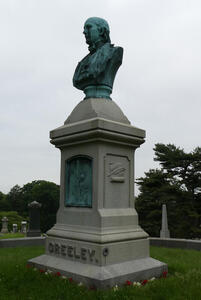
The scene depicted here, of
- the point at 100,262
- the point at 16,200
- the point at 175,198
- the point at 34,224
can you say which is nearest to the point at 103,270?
the point at 100,262

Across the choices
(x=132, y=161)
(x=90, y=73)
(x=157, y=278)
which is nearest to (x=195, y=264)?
(x=157, y=278)

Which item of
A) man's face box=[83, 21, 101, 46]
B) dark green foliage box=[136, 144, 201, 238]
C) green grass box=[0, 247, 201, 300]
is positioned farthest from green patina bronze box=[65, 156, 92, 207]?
dark green foliage box=[136, 144, 201, 238]

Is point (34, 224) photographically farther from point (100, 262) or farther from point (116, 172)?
point (100, 262)

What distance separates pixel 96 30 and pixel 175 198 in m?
22.9

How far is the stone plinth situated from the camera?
17.7 feet

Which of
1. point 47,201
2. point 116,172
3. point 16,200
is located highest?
point 116,172

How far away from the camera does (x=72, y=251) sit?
5793 mm

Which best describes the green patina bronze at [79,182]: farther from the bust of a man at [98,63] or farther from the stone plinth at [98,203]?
the bust of a man at [98,63]

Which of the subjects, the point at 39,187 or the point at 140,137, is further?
the point at 39,187

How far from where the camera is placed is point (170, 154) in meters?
30.4

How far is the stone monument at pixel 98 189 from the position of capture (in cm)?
543

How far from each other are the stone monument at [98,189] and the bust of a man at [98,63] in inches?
0.8

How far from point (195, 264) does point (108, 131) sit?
3865 millimetres

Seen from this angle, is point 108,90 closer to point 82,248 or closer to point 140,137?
point 140,137
